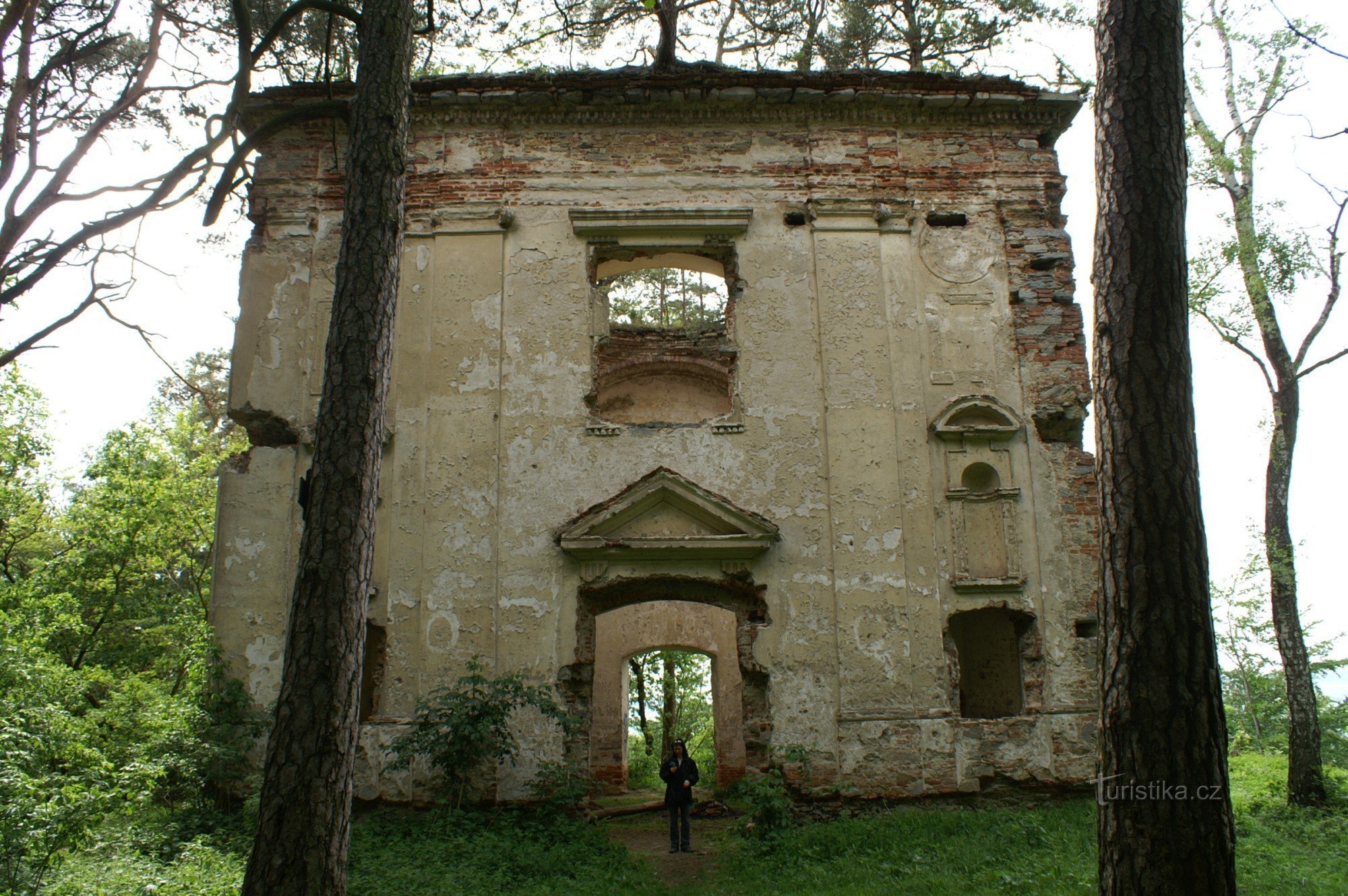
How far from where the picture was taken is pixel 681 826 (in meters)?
9.18

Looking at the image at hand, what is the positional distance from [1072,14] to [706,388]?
7.71 m

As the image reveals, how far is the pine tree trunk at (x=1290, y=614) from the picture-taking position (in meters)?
10.1

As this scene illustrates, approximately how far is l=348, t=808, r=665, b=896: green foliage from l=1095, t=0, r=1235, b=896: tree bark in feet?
15.0

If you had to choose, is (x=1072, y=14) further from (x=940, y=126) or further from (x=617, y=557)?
(x=617, y=557)

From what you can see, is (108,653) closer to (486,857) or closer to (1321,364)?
(486,857)

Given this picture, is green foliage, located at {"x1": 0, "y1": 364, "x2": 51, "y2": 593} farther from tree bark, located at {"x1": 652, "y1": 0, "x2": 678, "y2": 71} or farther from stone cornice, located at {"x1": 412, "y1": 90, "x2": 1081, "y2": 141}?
tree bark, located at {"x1": 652, "y1": 0, "x2": 678, "y2": 71}

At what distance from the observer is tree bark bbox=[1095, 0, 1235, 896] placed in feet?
12.0

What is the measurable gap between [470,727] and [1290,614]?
9.22 m

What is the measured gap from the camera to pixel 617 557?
956 centimetres

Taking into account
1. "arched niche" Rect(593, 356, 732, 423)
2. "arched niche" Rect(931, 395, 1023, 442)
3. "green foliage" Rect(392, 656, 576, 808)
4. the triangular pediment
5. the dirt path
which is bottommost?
the dirt path

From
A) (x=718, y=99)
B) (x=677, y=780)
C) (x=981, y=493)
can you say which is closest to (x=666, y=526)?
(x=677, y=780)

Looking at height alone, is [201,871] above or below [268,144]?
below

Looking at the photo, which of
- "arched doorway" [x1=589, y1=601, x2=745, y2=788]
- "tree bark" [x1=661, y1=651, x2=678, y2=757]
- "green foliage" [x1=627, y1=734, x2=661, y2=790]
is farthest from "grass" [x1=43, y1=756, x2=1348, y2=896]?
"tree bark" [x1=661, y1=651, x2=678, y2=757]

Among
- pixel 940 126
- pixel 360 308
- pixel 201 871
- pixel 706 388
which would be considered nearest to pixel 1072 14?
pixel 940 126
